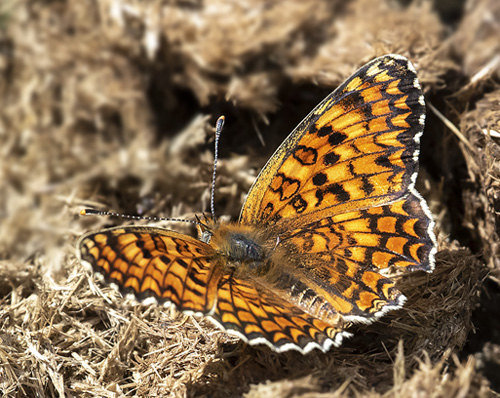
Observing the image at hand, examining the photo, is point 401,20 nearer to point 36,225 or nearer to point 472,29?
point 472,29

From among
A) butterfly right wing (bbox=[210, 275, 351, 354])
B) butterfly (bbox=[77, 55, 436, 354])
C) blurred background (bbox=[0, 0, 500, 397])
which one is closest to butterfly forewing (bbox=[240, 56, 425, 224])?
butterfly (bbox=[77, 55, 436, 354])

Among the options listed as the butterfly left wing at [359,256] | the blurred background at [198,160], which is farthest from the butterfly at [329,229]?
the blurred background at [198,160]

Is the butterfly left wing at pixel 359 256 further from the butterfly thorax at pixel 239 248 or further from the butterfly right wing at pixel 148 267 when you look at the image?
the butterfly right wing at pixel 148 267

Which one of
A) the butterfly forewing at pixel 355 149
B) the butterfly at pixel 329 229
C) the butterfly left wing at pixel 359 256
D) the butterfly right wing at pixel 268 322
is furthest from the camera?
the butterfly forewing at pixel 355 149

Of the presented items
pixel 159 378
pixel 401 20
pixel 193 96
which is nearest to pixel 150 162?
pixel 193 96

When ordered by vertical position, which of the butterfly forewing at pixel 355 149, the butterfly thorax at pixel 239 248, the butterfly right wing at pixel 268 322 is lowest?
the butterfly right wing at pixel 268 322

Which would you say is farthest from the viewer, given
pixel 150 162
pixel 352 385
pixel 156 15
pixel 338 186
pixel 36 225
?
pixel 156 15

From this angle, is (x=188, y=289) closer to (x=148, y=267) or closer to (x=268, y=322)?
(x=148, y=267)
